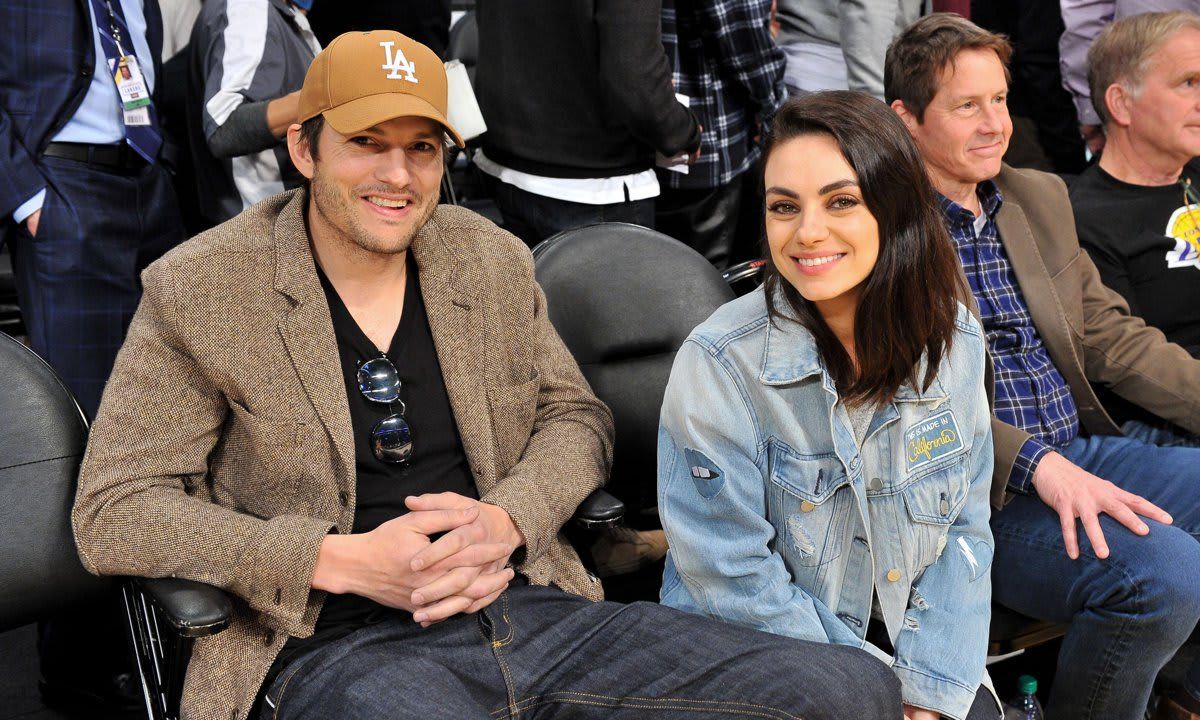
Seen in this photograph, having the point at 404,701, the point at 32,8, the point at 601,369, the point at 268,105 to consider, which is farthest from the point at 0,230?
the point at 404,701

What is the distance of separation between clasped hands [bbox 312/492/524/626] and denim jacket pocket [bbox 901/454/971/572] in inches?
27.4

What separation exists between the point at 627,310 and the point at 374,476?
69 cm

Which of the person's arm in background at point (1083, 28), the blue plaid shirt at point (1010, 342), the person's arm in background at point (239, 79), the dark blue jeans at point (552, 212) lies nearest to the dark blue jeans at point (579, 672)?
the blue plaid shirt at point (1010, 342)

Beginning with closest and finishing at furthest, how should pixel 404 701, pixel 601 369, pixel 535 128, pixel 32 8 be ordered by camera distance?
pixel 404 701
pixel 601 369
pixel 32 8
pixel 535 128

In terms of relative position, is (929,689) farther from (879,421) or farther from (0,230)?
(0,230)

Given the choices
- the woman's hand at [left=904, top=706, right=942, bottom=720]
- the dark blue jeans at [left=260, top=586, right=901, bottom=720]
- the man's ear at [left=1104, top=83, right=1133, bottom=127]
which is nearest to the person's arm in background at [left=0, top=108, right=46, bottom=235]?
the dark blue jeans at [left=260, top=586, right=901, bottom=720]

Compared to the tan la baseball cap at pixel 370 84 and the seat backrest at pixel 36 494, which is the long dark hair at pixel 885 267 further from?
the seat backrest at pixel 36 494

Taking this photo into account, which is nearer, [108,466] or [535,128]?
[108,466]

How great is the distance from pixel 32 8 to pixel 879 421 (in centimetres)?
212

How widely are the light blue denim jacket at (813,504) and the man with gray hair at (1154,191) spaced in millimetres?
1185

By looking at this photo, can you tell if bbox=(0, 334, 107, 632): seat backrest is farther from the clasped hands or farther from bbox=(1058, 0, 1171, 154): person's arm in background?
bbox=(1058, 0, 1171, 154): person's arm in background

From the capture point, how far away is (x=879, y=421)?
6.32 ft

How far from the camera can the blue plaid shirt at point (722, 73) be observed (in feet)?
10.1

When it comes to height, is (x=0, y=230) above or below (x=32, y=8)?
below
